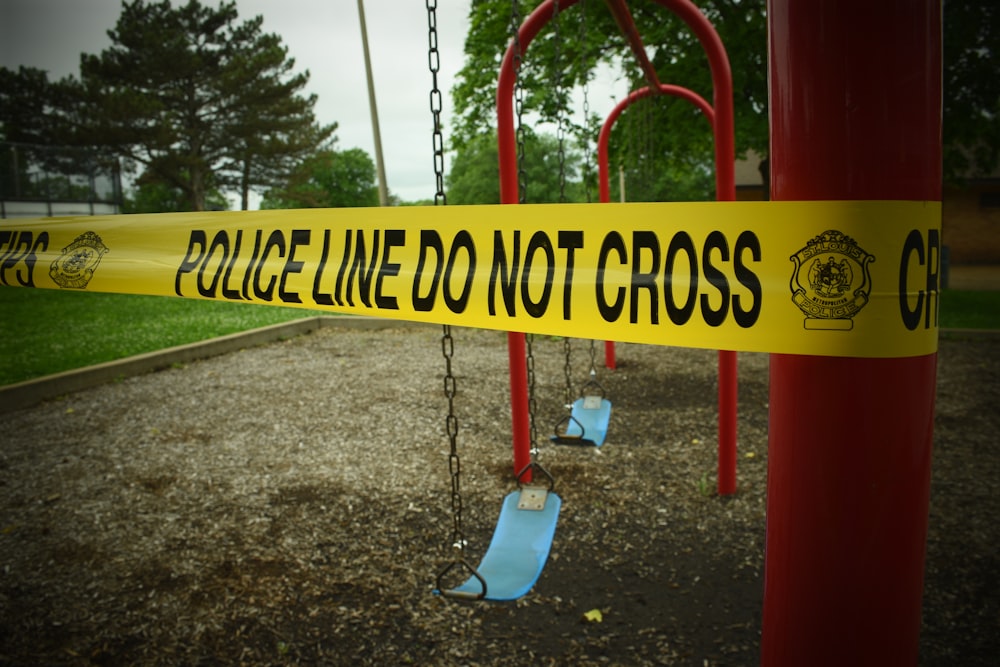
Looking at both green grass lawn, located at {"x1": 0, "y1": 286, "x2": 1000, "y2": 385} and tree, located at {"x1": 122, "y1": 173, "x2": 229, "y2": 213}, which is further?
tree, located at {"x1": 122, "y1": 173, "x2": 229, "y2": 213}

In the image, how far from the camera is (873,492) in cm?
113

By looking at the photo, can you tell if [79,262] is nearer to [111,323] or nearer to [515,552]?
[515,552]

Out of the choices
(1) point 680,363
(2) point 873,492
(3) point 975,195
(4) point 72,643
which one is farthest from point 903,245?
(3) point 975,195

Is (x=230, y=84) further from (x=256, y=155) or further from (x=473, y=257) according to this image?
(x=473, y=257)

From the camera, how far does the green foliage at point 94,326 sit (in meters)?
7.21

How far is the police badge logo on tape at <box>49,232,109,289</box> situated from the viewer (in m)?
2.47

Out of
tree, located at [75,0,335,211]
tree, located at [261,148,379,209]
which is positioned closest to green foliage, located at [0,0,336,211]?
tree, located at [75,0,335,211]

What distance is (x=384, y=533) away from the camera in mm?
3268

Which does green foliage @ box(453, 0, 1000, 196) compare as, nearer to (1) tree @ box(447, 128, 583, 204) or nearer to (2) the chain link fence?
(2) the chain link fence

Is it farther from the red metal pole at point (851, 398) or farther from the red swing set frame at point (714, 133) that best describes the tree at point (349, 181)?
the red metal pole at point (851, 398)

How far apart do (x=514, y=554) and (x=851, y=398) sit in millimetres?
1746

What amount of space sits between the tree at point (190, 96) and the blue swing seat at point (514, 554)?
27.2m

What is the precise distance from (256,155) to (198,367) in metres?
23.7

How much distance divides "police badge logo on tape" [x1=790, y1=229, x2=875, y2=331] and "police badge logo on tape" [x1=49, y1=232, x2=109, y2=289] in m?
2.53
